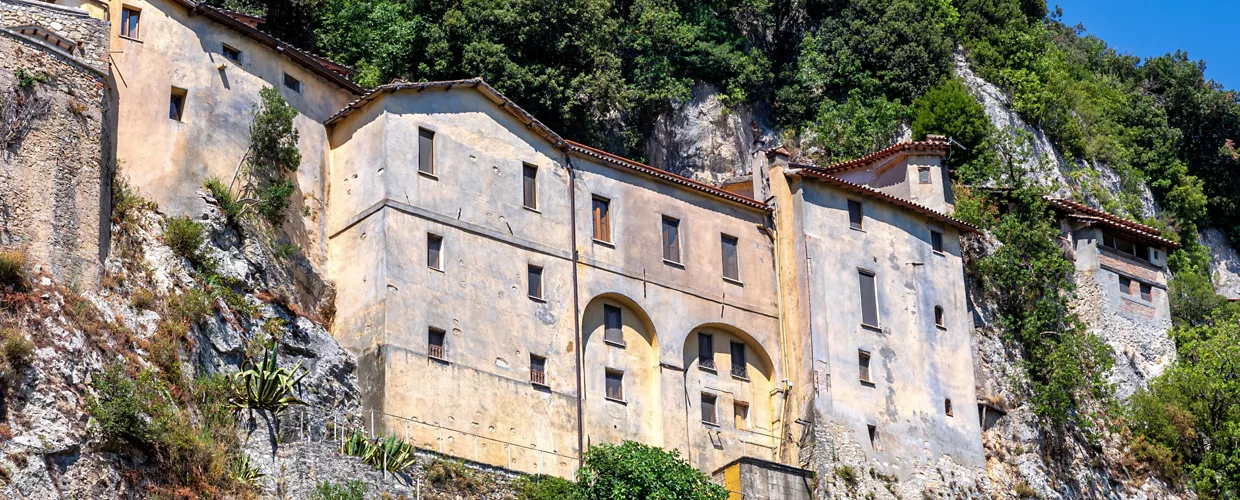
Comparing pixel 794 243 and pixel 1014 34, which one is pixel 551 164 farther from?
pixel 1014 34

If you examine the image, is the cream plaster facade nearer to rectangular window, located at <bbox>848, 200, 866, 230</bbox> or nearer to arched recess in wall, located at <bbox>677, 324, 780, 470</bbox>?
arched recess in wall, located at <bbox>677, 324, 780, 470</bbox>

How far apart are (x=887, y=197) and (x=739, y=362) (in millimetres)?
7369

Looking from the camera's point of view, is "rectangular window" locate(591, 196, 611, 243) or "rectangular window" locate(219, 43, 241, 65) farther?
"rectangular window" locate(591, 196, 611, 243)

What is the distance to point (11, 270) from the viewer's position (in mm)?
35281

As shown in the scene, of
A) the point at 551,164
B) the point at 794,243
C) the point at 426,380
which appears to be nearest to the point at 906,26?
the point at 794,243

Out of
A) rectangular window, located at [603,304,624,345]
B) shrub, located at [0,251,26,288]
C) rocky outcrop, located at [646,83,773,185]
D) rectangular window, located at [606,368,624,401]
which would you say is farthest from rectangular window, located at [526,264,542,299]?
rocky outcrop, located at [646,83,773,185]

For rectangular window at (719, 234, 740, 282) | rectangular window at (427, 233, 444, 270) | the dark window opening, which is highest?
the dark window opening

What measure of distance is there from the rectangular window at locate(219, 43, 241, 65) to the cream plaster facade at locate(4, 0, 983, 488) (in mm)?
232

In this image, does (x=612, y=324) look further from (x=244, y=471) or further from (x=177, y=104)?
(x=244, y=471)

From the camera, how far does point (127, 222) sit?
131ft

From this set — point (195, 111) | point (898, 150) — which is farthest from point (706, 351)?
point (195, 111)

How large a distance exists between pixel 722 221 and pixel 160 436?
2011 centimetres

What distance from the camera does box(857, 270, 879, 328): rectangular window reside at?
A: 50.7 meters

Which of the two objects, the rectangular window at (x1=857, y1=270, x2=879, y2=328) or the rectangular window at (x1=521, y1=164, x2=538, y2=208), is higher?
the rectangular window at (x1=521, y1=164, x2=538, y2=208)
